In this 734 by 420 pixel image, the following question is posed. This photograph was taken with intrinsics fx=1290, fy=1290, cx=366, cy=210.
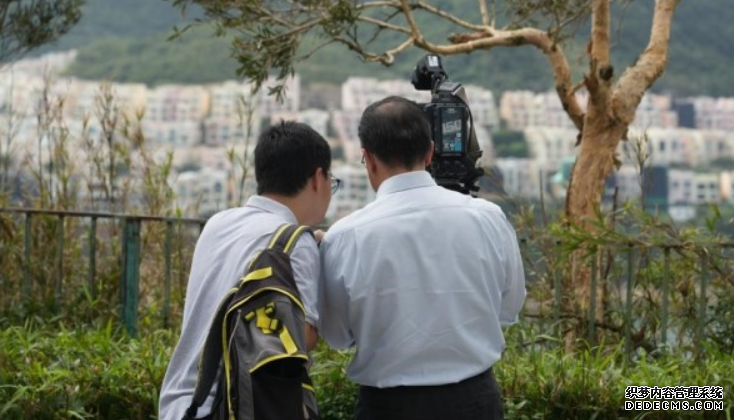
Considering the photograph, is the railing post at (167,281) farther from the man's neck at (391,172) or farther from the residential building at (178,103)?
the residential building at (178,103)

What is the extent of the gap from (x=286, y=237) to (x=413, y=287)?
0.40m

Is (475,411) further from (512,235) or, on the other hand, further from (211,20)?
(211,20)

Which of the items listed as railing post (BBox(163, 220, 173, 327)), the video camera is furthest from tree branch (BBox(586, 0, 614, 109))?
the video camera

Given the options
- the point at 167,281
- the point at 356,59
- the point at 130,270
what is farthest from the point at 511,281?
the point at 356,59

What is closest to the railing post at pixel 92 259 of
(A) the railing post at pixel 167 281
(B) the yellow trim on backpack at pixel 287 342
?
(A) the railing post at pixel 167 281

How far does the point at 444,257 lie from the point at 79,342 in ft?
9.56

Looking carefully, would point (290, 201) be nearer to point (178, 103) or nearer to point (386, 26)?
point (386, 26)

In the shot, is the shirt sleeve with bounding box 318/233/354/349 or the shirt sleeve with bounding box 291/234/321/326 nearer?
the shirt sleeve with bounding box 291/234/321/326

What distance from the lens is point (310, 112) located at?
3250cm

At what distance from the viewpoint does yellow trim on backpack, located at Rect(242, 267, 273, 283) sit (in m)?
3.27

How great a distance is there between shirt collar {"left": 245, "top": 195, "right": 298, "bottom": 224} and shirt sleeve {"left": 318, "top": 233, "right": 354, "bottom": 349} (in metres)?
0.12

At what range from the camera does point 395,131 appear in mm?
3584

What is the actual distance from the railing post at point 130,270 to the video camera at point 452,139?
12.3 feet

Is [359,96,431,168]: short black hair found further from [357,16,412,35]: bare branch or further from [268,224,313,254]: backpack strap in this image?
[357,16,412,35]: bare branch
